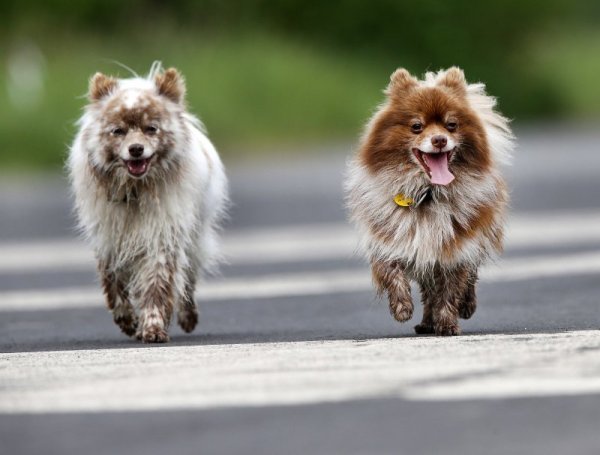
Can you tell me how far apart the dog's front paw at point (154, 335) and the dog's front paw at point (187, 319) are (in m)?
0.92

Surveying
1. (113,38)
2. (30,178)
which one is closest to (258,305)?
(30,178)

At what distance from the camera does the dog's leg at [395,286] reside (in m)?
10.8

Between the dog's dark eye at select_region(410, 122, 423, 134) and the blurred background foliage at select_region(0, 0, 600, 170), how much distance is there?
2050 cm

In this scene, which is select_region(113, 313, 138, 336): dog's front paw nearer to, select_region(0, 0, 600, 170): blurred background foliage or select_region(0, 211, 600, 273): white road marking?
select_region(0, 211, 600, 273): white road marking

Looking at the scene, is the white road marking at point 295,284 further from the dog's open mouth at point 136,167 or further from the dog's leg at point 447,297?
the dog's leg at point 447,297

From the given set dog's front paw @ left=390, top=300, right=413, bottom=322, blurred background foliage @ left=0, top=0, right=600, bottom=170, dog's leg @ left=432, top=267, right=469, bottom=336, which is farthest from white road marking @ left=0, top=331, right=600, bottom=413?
blurred background foliage @ left=0, top=0, right=600, bottom=170

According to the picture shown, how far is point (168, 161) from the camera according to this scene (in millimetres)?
11992

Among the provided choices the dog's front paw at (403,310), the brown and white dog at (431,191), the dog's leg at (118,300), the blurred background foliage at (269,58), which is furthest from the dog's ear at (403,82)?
the blurred background foliage at (269,58)

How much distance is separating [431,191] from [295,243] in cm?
870

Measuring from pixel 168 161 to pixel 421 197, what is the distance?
1772 mm

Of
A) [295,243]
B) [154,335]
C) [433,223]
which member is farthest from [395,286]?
[295,243]

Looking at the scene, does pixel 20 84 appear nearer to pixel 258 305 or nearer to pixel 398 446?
pixel 258 305

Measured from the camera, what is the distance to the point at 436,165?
1101cm

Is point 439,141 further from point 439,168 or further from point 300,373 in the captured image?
point 300,373
